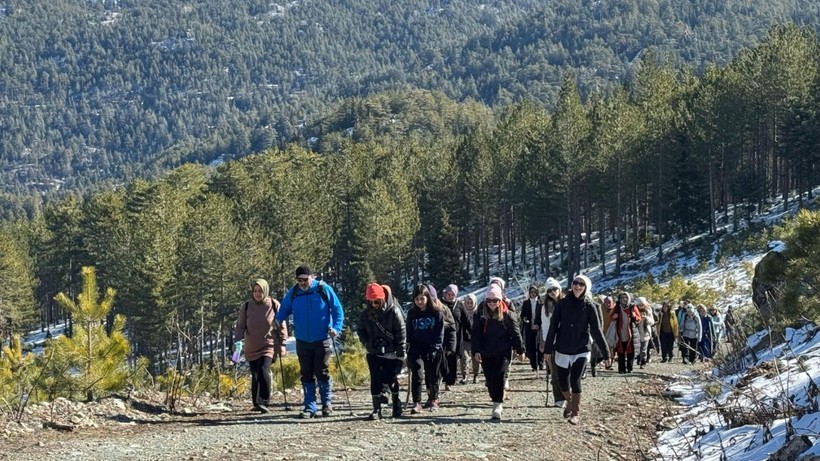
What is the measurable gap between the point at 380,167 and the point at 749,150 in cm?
2811

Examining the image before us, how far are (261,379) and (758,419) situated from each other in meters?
6.19

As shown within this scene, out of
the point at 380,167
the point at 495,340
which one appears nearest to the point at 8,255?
the point at 380,167

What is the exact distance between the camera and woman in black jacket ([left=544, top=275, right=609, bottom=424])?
1051cm

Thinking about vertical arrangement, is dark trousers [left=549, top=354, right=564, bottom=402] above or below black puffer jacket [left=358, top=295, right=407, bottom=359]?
below

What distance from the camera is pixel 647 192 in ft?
187

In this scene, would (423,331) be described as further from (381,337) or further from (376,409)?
(376,409)

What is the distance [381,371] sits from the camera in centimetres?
1082

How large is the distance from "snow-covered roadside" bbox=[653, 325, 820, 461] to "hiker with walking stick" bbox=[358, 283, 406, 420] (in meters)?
3.20

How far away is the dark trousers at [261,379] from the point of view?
1159 cm

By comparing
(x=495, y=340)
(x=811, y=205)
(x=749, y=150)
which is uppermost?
(x=749, y=150)

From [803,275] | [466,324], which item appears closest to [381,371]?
[466,324]

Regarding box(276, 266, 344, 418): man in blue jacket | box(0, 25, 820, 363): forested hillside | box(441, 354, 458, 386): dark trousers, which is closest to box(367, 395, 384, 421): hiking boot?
box(276, 266, 344, 418): man in blue jacket

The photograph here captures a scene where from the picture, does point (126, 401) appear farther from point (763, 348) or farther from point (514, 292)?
point (514, 292)

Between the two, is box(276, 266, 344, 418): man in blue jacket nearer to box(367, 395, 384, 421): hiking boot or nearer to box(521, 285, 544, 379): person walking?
box(367, 395, 384, 421): hiking boot
